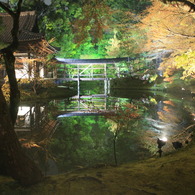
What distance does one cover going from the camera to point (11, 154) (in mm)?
2900

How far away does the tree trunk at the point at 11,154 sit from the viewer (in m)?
2.88

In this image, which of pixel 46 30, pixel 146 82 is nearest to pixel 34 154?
pixel 46 30

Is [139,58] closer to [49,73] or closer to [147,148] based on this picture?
[49,73]

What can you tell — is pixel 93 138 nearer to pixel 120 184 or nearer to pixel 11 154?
pixel 120 184

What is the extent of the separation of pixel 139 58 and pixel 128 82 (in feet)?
12.5

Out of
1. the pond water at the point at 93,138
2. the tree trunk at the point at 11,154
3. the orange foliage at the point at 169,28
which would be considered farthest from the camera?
the orange foliage at the point at 169,28

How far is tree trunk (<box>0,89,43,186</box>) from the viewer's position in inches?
113

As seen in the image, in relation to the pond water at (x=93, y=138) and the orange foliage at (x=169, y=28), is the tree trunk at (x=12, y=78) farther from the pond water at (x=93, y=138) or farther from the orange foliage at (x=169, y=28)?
the orange foliage at (x=169, y=28)

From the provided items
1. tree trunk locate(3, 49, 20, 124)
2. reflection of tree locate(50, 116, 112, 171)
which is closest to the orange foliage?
reflection of tree locate(50, 116, 112, 171)

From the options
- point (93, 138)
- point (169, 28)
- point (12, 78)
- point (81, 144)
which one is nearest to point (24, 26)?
point (169, 28)

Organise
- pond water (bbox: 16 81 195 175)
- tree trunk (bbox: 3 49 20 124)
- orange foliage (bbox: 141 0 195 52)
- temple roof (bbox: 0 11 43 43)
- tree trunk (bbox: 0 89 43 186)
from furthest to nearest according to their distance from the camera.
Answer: temple roof (bbox: 0 11 43 43) < orange foliage (bbox: 141 0 195 52) < pond water (bbox: 16 81 195 175) < tree trunk (bbox: 3 49 20 124) < tree trunk (bbox: 0 89 43 186)

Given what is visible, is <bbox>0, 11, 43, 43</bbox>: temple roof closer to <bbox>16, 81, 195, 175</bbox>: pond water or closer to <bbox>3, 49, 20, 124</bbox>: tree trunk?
<bbox>16, 81, 195, 175</bbox>: pond water

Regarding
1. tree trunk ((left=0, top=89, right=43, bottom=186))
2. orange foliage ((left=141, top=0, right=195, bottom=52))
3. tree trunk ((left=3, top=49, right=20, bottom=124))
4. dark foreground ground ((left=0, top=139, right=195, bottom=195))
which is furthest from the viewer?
orange foliage ((left=141, top=0, right=195, bottom=52))

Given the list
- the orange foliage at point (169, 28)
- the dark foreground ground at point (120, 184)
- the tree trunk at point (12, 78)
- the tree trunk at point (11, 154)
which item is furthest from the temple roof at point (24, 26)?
the dark foreground ground at point (120, 184)
